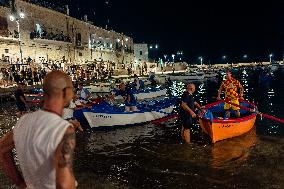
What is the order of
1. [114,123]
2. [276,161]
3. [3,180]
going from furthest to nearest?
[114,123] → [276,161] → [3,180]

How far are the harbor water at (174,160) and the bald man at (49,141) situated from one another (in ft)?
19.8

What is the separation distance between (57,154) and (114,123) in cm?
1393

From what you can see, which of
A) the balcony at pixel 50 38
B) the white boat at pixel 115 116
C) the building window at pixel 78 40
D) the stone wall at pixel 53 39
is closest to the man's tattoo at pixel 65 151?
the white boat at pixel 115 116

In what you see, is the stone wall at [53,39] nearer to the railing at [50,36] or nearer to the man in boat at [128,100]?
the railing at [50,36]

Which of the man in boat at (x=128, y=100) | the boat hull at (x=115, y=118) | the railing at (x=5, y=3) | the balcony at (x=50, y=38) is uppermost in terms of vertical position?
the railing at (x=5, y=3)

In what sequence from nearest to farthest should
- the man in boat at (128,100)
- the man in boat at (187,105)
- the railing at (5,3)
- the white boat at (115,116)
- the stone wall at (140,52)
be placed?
the man in boat at (187,105), the white boat at (115,116), the man in boat at (128,100), the railing at (5,3), the stone wall at (140,52)

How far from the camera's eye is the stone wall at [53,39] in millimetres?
37094

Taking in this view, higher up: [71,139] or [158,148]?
[71,139]

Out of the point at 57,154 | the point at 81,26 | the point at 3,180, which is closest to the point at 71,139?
the point at 57,154

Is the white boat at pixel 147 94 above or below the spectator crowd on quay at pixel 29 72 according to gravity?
below

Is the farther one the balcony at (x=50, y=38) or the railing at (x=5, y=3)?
the balcony at (x=50, y=38)

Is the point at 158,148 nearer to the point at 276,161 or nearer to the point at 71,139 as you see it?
the point at 276,161

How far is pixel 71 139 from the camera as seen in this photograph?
8.19 ft

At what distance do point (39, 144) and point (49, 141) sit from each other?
0.11 meters
